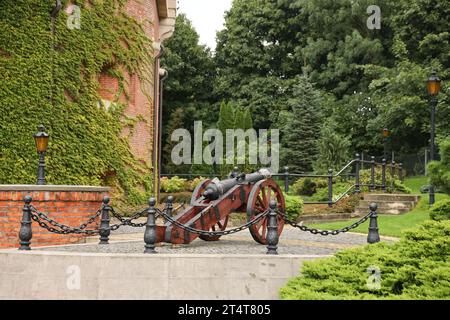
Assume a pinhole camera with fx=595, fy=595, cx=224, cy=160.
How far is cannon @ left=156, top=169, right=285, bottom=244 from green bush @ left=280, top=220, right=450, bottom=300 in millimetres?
2360

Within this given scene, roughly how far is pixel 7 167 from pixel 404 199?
33.7 feet

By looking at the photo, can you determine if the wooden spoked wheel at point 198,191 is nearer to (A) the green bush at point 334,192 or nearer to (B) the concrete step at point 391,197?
(B) the concrete step at point 391,197

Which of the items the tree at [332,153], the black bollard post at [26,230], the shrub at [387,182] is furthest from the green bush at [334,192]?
the black bollard post at [26,230]

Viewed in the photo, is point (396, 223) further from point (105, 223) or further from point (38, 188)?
point (38, 188)

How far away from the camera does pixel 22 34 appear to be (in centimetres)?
1402

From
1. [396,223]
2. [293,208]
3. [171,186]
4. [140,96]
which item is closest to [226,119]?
[171,186]

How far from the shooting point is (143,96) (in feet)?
59.4

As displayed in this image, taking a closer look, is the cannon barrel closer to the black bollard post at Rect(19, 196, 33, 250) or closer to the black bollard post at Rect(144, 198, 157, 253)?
the black bollard post at Rect(144, 198, 157, 253)

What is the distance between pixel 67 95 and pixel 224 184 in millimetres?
→ 7033

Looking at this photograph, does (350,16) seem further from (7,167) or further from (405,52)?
(7,167)

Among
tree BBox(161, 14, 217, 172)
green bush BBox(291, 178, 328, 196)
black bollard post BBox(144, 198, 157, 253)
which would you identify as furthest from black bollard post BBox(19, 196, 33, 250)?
tree BBox(161, 14, 217, 172)

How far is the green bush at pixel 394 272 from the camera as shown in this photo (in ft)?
18.4

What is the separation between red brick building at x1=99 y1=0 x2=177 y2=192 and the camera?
16.7m

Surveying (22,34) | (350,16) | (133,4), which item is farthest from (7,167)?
(350,16)
